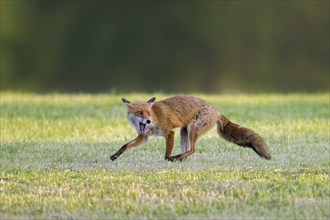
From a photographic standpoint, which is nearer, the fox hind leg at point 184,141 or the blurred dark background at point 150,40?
the fox hind leg at point 184,141

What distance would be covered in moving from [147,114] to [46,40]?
19.0 m

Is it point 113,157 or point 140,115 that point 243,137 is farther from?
point 113,157

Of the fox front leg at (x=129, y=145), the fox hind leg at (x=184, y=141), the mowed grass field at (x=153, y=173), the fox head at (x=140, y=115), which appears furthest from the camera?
the fox hind leg at (x=184, y=141)

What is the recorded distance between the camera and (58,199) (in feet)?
25.6

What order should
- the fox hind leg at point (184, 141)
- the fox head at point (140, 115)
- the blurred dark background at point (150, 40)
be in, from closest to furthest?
the fox head at point (140, 115) → the fox hind leg at point (184, 141) → the blurred dark background at point (150, 40)

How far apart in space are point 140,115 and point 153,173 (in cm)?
107

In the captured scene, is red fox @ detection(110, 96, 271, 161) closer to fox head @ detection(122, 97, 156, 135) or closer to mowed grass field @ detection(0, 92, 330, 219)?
fox head @ detection(122, 97, 156, 135)

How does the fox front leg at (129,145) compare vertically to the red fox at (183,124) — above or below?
below

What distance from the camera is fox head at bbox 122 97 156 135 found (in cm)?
1013

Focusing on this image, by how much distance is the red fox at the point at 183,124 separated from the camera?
1019 cm

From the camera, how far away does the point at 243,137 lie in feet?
33.9

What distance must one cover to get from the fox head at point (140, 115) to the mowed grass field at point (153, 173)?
1.23ft

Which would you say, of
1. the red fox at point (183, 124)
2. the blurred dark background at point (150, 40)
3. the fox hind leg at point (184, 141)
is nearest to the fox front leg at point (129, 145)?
the red fox at point (183, 124)

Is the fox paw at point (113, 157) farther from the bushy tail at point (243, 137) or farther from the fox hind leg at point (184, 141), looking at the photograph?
the bushy tail at point (243, 137)
